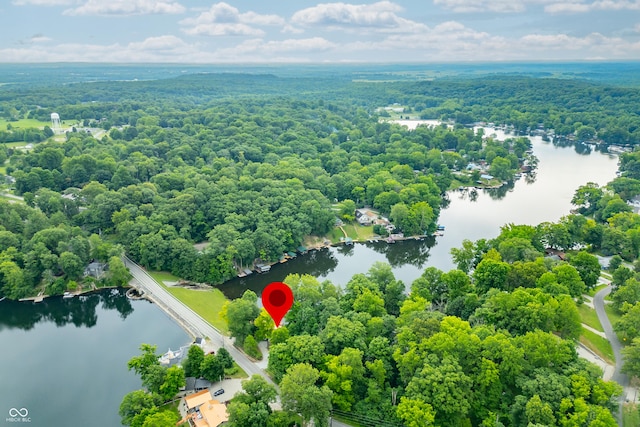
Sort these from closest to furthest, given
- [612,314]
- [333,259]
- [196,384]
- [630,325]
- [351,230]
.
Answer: [196,384] < [630,325] < [612,314] < [333,259] < [351,230]

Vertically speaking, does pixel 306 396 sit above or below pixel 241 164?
below

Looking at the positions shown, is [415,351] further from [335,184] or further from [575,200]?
[575,200]

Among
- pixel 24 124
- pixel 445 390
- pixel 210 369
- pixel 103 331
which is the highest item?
pixel 24 124

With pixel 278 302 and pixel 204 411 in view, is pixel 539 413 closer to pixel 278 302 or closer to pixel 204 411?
pixel 278 302

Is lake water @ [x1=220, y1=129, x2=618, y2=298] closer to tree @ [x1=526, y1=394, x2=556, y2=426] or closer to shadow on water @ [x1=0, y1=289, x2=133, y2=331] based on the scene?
shadow on water @ [x1=0, y1=289, x2=133, y2=331]

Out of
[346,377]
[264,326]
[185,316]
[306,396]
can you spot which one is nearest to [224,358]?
[264,326]

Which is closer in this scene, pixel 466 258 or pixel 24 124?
pixel 466 258

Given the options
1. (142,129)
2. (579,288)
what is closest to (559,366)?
(579,288)

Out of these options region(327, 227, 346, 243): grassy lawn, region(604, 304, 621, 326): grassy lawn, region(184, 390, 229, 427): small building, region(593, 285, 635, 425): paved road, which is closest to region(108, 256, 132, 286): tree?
region(184, 390, 229, 427): small building
